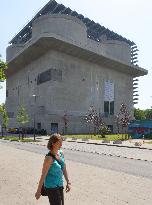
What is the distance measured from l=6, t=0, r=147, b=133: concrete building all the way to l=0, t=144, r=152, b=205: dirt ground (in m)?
77.5

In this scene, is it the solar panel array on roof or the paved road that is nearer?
the paved road

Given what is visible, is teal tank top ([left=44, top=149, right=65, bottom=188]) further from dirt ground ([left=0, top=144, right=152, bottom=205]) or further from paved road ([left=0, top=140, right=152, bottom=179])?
paved road ([left=0, top=140, right=152, bottom=179])

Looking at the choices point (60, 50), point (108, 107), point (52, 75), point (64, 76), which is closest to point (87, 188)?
point (52, 75)

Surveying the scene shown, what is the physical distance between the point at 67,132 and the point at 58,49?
23.5 m

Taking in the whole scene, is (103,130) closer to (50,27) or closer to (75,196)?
(50,27)

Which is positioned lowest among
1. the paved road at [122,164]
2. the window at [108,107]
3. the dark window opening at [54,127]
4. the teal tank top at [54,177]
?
the paved road at [122,164]

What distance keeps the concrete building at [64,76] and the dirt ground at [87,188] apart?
7750 cm

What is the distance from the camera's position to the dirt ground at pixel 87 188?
30.2ft

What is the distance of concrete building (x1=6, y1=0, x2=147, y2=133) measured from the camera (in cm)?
9656

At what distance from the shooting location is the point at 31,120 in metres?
102

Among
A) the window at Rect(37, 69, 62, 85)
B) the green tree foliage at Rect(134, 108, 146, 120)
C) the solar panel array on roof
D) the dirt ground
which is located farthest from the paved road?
the green tree foliage at Rect(134, 108, 146, 120)

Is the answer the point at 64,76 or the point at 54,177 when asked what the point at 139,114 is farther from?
the point at 54,177

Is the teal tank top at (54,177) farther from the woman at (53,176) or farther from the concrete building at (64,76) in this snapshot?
the concrete building at (64,76)

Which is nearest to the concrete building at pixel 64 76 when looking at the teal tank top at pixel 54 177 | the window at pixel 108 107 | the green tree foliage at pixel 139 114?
the window at pixel 108 107
